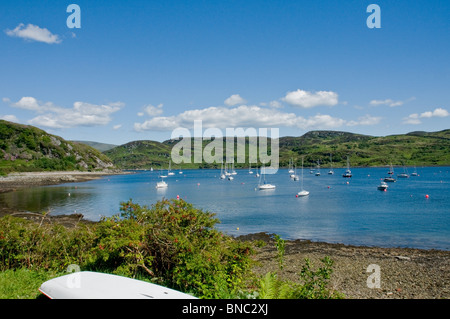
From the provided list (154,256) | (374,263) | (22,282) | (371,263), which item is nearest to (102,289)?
(154,256)

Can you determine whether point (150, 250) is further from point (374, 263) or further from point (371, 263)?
point (374, 263)

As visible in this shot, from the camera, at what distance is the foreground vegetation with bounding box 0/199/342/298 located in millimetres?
7410

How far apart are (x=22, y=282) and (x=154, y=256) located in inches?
141

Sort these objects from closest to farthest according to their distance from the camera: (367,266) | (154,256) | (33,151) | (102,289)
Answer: (102,289) < (154,256) < (367,266) < (33,151)

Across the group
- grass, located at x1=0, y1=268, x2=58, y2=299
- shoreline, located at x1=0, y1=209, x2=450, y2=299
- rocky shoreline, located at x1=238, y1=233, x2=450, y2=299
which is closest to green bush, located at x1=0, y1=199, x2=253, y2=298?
grass, located at x1=0, y1=268, x2=58, y2=299

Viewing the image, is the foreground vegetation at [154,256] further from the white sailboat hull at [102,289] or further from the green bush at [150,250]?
the white sailboat hull at [102,289]

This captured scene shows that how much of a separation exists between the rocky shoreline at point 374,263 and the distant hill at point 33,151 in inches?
4868

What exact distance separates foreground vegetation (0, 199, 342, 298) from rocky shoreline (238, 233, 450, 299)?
1625mm

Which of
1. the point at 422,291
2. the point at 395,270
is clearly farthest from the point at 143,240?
the point at 395,270

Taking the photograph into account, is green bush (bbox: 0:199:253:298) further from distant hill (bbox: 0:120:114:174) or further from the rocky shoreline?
distant hill (bbox: 0:120:114:174)

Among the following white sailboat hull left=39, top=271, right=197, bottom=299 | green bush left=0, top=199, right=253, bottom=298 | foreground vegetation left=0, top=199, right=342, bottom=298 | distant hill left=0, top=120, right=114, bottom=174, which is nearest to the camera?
white sailboat hull left=39, top=271, right=197, bottom=299

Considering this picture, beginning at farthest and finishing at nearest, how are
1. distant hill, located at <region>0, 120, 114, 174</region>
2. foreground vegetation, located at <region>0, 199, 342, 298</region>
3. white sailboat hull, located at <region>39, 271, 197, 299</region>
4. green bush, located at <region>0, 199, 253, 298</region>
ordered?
distant hill, located at <region>0, 120, 114, 174</region> < green bush, located at <region>0, 199, 253, 298</region> < foreground vegetation, located at <region>0, 199, 342, 298</region> < white sailboat hull, located at <region>39, 271, 197, 299</region>

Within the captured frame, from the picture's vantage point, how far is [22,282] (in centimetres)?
848

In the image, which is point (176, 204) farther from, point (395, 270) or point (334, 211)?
point (334, 211)
